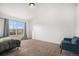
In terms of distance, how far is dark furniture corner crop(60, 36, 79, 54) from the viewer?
2121 mm

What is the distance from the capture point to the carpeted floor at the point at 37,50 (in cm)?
217

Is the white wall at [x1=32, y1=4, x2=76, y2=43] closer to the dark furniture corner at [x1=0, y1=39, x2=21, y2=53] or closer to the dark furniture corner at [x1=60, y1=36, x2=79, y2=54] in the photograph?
the dark furniture corner at [x1=60, y1=36, x2=79, y2=54]

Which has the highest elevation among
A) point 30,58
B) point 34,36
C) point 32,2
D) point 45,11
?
point 32,2

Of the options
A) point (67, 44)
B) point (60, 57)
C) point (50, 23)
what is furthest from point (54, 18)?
point (60, 57)

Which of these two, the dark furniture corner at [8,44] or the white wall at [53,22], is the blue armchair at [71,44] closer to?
the white wall at [53,22]

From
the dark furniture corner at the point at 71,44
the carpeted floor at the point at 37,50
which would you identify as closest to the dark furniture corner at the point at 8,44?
the carpeted floor at the point at 37,50

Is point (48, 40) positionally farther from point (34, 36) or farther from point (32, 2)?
point (32, 2)

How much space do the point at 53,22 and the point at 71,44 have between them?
523 millimetres

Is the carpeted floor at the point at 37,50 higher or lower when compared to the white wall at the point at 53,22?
lower

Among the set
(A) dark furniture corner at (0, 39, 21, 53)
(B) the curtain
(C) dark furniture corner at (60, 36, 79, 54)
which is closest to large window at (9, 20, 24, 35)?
(B) the curtain

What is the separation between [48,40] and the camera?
2.20m

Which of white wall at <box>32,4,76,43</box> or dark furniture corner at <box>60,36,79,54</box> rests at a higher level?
white wall at <box>32,4,76,43</box>

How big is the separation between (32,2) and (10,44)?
0.89 meters

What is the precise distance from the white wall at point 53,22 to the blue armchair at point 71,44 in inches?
3.1
